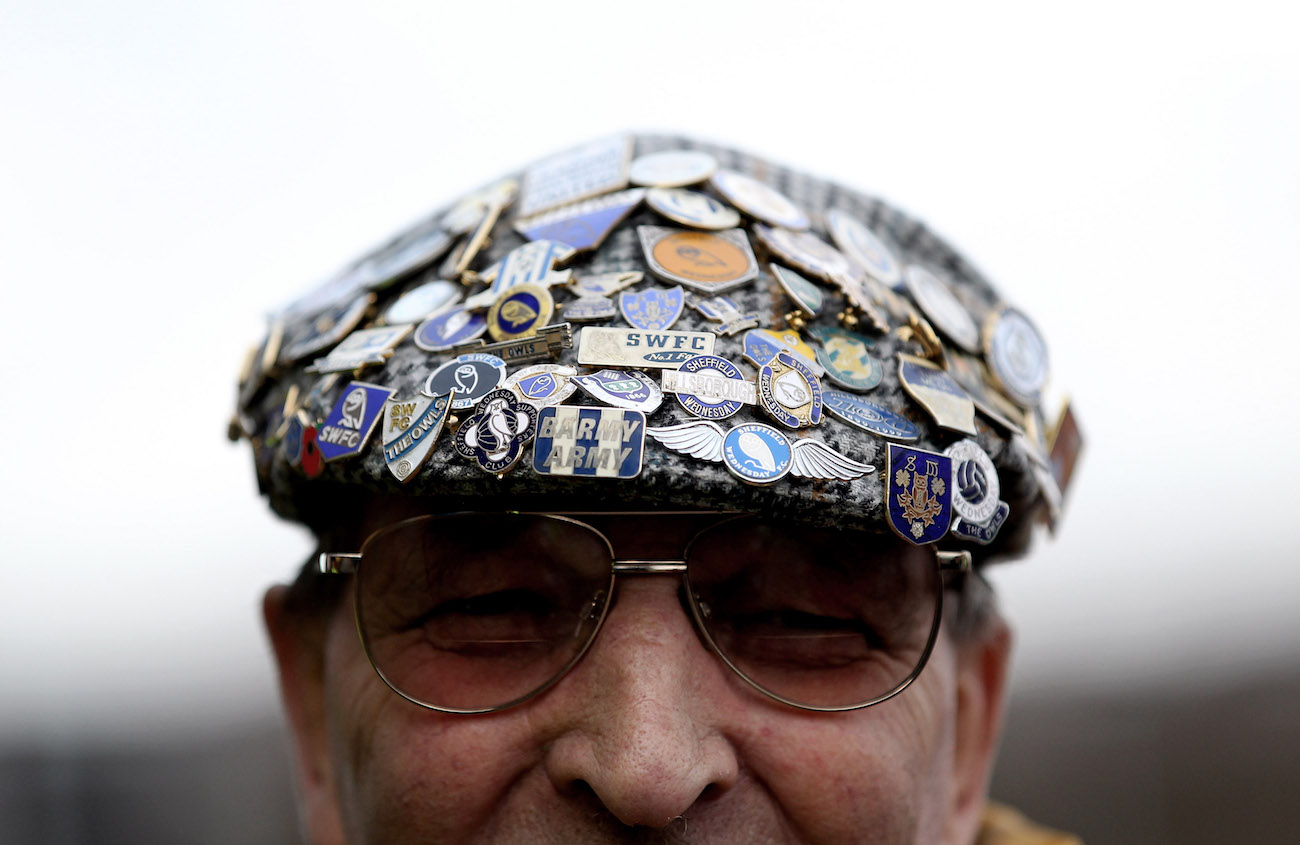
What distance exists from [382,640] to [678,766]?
0.53 metres

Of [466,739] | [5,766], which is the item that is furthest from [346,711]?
[5,766]

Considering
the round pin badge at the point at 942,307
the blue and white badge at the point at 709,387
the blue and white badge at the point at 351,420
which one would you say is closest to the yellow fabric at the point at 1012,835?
the round pin badge at the point at 942,307

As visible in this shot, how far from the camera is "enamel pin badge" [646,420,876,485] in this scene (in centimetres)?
119

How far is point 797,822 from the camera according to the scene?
1359mm

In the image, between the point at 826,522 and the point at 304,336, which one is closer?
the point at 826,522

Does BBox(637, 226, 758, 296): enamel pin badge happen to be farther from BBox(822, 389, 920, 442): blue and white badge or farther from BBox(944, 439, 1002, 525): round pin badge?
BBox(944, 439, 1002, 525): round pin badge

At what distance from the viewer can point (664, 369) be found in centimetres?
125

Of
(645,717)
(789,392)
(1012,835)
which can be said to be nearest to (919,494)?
(789,392)

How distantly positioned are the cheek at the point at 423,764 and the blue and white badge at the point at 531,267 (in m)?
0.63

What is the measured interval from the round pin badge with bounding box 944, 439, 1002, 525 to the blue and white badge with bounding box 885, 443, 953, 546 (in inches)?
0.8

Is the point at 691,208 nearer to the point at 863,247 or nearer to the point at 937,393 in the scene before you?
the point at 863,247

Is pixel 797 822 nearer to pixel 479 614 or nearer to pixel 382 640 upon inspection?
pixel 479 614

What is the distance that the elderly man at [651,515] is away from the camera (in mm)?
1235

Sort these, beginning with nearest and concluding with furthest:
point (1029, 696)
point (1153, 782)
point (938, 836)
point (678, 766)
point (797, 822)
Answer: point (678, 766) → point (797, 822) → point (938, 836) → point (1153, 782) → point (1029, 696)
